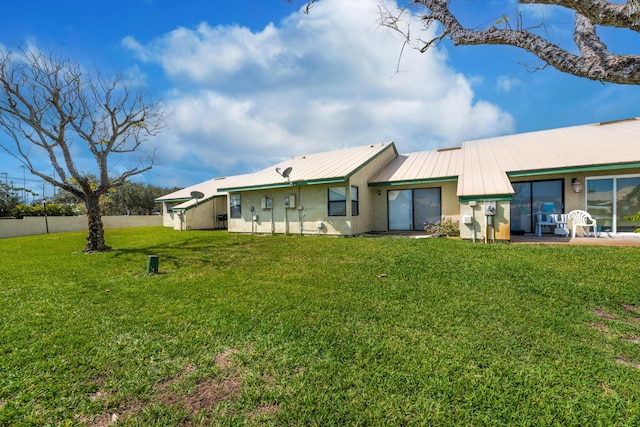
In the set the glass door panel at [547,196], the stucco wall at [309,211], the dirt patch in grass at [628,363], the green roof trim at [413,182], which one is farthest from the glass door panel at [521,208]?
the dirt patch in grass at [628,363]

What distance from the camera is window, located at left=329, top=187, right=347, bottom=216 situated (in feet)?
40.2

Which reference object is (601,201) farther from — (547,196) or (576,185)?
(547,196)

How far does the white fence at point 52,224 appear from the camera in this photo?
63.5 ft

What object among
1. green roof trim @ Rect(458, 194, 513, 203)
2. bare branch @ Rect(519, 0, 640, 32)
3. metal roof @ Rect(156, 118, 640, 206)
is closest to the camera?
bare branch @ Rect(519, 0, 640, 32)

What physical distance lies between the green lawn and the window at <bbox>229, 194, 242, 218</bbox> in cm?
932

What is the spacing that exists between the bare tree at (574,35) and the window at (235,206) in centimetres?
1325

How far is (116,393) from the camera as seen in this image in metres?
2.64

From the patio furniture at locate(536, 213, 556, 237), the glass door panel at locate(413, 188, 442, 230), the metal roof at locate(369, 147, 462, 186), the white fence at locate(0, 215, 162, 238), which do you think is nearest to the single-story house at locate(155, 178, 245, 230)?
the white fence at locate(0, 215, 162, 238)

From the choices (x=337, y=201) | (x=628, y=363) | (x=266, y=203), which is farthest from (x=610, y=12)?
(x=266, y=203)

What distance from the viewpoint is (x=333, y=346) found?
134 inches

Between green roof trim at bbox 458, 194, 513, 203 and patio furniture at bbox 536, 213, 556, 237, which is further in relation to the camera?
patio furniture at bbox 536, 213, 556, 237

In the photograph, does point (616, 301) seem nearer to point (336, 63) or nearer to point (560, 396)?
point (560, 396)

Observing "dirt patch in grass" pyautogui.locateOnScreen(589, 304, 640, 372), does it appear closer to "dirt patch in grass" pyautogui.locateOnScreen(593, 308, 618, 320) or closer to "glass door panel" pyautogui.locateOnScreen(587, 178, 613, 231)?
"dirt patch in grass" pyautogui.locateOnScreen(593, 308, 618, 320)

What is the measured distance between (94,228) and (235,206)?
21.5ft
